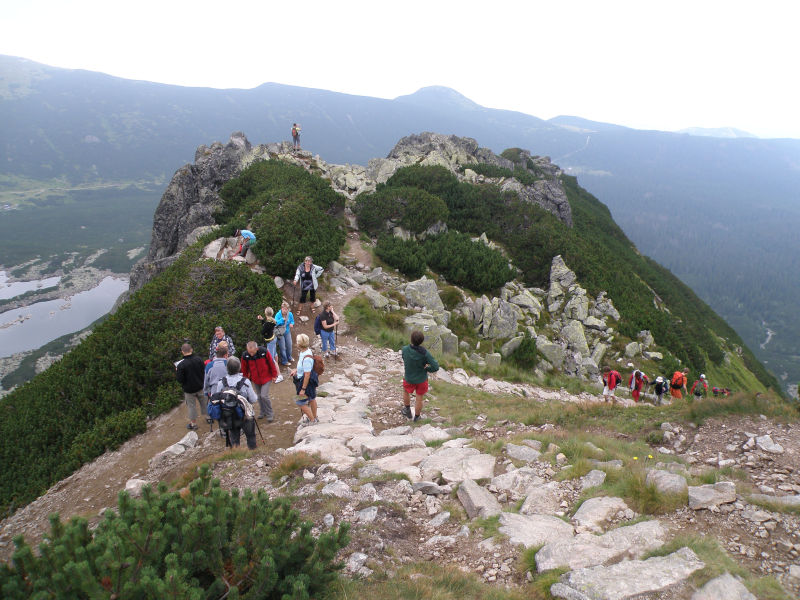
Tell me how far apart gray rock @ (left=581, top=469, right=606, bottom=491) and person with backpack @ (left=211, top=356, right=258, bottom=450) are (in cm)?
592

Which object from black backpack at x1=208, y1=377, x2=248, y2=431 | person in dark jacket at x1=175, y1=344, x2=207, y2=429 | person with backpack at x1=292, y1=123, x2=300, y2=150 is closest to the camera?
black backpack at x1=208, y1=377, x2=248, y2=431

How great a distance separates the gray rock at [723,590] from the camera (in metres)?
3.58

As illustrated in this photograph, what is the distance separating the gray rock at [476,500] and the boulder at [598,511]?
1017 mm

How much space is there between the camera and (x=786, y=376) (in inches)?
5748

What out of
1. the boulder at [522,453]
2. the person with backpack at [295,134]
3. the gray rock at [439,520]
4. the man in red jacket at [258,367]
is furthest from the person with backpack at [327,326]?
the person with backpack at [295,134]

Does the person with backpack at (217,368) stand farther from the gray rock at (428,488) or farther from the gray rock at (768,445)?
the gray rock at (768,445)

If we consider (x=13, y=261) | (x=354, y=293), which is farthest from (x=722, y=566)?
(x=13, y=261)

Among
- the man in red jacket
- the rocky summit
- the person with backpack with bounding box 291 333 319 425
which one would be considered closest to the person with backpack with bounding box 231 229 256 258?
the rocky summit

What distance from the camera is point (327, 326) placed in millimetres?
12641

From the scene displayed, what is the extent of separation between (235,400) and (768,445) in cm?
936

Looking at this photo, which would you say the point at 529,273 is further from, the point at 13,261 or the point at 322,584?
the point at 13,261

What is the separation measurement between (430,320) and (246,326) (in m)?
7.88

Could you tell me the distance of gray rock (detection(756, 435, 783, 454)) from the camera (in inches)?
268

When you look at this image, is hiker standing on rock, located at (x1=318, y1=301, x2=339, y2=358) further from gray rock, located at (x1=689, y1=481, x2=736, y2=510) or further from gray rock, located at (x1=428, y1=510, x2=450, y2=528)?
gray rock, located at (x1=689, y1=481, x2=736, y2=510)
